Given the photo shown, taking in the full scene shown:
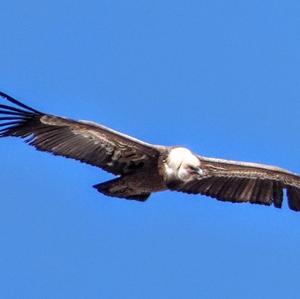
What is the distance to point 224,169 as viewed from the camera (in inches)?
1045

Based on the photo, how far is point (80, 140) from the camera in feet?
83.4

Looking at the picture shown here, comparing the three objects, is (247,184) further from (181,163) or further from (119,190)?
(119,190)

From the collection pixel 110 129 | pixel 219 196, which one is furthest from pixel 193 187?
pixel 110 129

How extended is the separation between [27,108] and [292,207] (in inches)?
212

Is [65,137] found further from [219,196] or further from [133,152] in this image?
[219,196]

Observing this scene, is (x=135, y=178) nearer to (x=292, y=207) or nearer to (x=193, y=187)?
(x=193, y=187)

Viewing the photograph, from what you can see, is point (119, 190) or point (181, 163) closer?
point (181, 163)

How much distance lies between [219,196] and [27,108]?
426cm

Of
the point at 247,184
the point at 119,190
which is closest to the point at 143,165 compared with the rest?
the point at 119,190

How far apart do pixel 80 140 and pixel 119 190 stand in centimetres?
126

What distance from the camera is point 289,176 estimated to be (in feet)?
87.6

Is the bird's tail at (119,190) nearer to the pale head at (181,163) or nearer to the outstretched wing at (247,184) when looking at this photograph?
the outstretched wing at (247,184)

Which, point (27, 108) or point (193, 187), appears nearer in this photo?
point (27, 108)

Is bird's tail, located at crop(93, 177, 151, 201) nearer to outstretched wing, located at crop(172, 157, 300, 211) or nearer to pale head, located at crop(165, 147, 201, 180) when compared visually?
outstretched wing, located at crop(172, 157, 300, 211)
